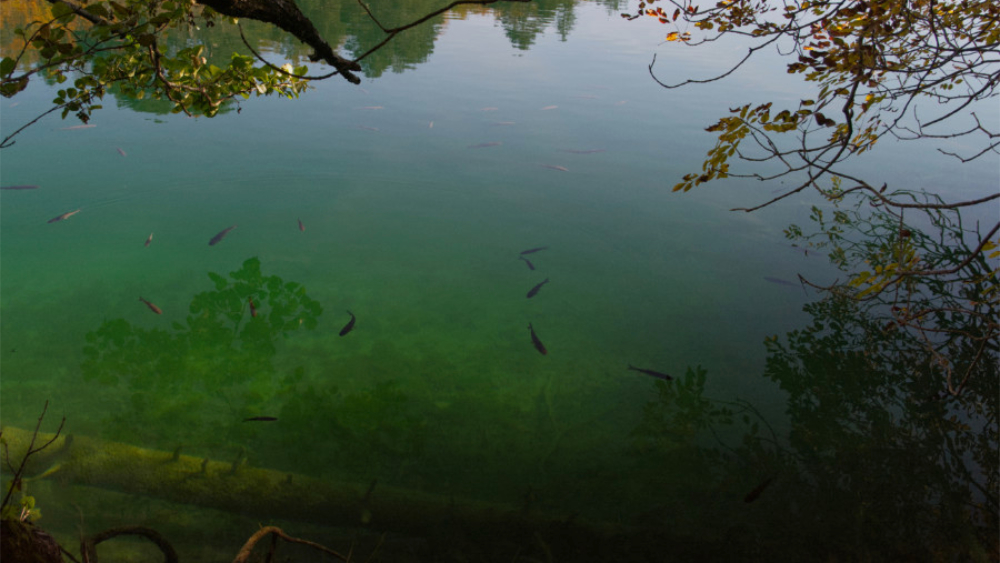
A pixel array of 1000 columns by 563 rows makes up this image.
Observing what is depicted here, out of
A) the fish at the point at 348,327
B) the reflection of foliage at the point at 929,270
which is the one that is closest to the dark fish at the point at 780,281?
the reflection of foliage at the point at 929,270

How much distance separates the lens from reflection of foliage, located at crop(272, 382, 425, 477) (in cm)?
222

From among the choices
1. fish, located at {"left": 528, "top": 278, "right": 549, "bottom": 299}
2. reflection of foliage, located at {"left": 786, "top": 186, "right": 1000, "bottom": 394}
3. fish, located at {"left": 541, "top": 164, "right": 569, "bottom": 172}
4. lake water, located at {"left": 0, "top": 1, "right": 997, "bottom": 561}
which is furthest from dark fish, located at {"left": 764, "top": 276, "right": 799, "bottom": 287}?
fish, located at {"left": 541, "top": 164, "right": 569, "bottom": 172}

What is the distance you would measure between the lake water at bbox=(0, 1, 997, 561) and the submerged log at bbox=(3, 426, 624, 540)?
55mm

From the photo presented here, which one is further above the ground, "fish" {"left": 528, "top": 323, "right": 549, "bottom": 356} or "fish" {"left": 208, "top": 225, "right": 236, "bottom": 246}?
"fish" {"left": 208, "top": 225, "right": 236, "bottom": 246}

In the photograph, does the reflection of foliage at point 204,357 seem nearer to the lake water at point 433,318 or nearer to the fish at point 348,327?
the lake water at point 433,318

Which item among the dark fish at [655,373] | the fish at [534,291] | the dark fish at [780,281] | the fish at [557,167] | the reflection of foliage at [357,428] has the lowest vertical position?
the reflection of foliage at [357,428]

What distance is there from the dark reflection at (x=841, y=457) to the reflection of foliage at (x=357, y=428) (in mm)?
977

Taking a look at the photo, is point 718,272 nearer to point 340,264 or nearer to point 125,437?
point 340,264

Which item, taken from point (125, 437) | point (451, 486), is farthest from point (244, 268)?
point (451, 486)

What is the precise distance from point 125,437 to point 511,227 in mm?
2547

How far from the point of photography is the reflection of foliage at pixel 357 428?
87.4 inches

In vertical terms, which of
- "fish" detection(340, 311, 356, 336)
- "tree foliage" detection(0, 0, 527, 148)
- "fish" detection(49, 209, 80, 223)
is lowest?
"fish" detection(340, 311, 356, 336)

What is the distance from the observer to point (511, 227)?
13.2 feet

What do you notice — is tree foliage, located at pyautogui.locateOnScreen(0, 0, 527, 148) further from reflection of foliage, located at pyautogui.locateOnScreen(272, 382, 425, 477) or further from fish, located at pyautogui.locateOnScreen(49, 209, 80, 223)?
fish, located at pyautogui.locateOnScreen(49, 209, 80, 223)
